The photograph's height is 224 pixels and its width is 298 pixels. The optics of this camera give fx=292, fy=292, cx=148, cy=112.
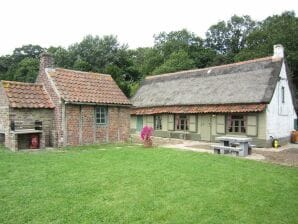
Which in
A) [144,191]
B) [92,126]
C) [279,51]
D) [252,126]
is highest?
[279,51]

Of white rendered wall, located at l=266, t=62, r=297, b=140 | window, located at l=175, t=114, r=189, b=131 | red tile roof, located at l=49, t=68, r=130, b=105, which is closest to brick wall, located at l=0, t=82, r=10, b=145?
red tile roof, located at l=49, t=68, r=130, b=105

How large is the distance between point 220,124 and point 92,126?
29.9 feet

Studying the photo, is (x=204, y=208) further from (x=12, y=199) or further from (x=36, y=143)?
(x=36, y=143)

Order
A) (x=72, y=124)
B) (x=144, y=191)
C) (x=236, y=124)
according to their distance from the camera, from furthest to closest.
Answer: (x=236, y=124) < (x=72, y=124) < (x=144, y=191)

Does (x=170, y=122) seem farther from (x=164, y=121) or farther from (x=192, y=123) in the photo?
(x=192, y=123)

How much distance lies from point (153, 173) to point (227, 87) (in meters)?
14.2

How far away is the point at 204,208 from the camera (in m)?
5.99

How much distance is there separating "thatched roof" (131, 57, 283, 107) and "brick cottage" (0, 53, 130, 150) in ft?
22.5

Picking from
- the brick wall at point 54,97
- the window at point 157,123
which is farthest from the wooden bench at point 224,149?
the window at point 157,123

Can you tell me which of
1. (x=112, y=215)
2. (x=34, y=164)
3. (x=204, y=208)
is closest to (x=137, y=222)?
(x=112, y=215)

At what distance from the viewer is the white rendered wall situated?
18781mm

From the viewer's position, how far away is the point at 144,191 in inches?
278

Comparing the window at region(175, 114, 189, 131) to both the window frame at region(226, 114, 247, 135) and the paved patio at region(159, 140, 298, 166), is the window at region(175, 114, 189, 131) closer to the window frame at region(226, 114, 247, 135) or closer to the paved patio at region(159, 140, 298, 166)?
the window frame at region(226, 114, 247, 135)

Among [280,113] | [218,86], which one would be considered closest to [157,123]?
[218,86]
